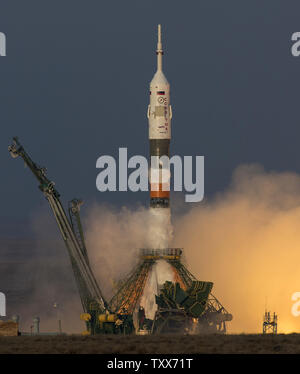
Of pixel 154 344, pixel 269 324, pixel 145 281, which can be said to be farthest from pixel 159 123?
pixel 154 344

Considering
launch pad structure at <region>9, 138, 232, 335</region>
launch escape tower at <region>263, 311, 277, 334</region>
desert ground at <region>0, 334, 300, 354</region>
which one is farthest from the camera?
launch escape tower at <region>263, 311, 277, 334</region>

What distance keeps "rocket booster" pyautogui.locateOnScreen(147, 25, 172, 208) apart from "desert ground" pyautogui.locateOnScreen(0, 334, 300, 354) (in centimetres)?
3793

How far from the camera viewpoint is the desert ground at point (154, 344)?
110000 mm

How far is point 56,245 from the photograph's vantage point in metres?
196

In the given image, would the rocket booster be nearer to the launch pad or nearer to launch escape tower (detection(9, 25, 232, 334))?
launch escape tower (detection(9, 25, 232, 334))

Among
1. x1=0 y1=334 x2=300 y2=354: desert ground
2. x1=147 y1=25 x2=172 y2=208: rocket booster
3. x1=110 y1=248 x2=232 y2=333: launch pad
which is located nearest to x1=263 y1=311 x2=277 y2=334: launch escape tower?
x1=110 y1=248 x2=232 y2=333: launch pad

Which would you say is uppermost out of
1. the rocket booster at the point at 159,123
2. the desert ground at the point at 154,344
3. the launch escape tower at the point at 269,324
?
the rocket booster at the point at 159,123

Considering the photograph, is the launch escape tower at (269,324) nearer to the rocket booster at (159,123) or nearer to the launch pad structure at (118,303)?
the launch pad structure at (118,303)

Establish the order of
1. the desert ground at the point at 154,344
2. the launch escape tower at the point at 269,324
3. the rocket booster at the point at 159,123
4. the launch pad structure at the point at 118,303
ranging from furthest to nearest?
the rocket booster at the point at 159,123
the launch escape tower at the point at 269,324
the launch pad structure at the point at 118,303
the desert ground at the point at 154,344

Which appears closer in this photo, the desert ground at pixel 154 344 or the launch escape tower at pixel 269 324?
the desert ground at pixel 154 344

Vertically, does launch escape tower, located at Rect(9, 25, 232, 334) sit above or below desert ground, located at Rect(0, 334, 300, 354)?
above

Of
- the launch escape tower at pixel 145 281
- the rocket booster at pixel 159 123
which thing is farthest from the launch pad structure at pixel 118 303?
the rocket booster at pixel 159 123

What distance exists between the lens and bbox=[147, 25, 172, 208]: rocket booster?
15975cm
